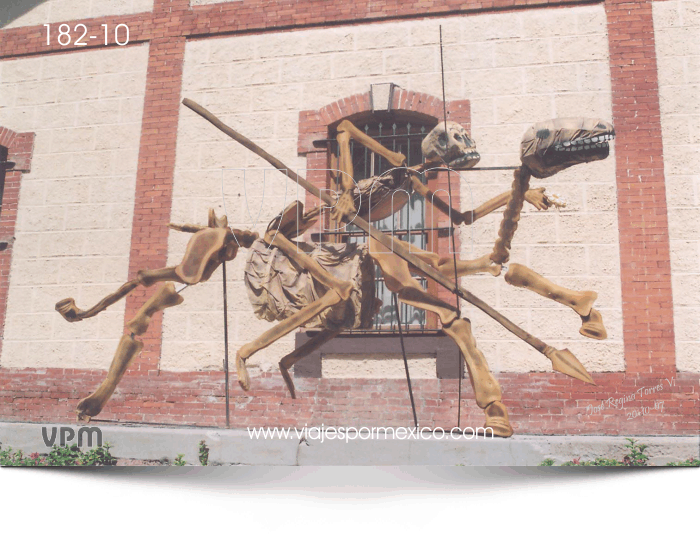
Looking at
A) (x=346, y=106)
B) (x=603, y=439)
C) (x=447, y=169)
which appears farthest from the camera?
(x=346, y=106)

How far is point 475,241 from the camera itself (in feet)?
20.7

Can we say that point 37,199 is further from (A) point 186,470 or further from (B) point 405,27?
(B) point 405,27

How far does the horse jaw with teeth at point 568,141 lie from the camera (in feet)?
17.5

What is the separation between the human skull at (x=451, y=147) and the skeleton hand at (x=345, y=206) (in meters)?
0.71

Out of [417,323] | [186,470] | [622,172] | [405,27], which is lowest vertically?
[186,470]

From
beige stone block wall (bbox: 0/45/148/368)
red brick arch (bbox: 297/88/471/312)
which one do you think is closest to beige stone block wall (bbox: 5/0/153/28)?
beige stone block wall (bbox: 0/45/148/368)

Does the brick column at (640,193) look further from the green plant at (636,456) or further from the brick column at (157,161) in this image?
the brick column at (157,161)

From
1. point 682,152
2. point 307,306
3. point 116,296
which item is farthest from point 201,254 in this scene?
point 682,152

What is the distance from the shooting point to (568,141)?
5.37 metres

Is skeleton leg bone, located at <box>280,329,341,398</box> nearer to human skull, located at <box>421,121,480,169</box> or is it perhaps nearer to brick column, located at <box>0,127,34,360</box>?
human skull, located at <box>421,121,480,169</box>

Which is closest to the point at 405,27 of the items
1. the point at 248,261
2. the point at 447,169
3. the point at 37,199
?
the point at 447,169

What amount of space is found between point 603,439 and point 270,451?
2587mm

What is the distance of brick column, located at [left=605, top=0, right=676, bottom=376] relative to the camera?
598 centimetres

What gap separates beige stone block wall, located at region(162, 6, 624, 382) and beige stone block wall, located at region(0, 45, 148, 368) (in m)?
0.57
